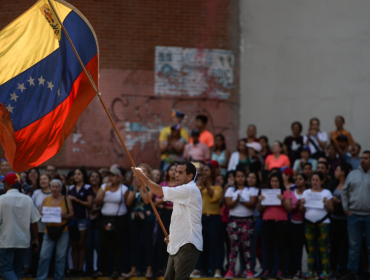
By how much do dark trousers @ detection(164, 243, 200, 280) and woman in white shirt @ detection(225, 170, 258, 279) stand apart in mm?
3526

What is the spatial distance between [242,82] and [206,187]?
17.6 feet

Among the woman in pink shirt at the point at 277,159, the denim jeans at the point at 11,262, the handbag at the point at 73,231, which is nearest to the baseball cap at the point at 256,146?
the woman in pink shirt at the point at 277,159

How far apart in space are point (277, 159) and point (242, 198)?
2101 mm

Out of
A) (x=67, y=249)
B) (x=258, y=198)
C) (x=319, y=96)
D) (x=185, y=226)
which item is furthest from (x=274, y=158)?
(x=185, y=226)

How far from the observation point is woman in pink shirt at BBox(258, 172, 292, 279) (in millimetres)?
10531

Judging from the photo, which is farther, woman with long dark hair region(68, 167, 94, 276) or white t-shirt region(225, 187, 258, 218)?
woman with long dark hair region(68, 167, 94, 276)

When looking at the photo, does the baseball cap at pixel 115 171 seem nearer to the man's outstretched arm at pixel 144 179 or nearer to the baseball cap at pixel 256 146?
the baseball cap at pixel 256 146

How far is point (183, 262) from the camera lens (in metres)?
7.06

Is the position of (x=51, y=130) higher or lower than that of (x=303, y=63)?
lower

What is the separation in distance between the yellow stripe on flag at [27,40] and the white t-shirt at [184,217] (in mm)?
2581

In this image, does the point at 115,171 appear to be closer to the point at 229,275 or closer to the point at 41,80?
the point at 229,275

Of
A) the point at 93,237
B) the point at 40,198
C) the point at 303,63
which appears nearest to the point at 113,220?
the point at 93,237

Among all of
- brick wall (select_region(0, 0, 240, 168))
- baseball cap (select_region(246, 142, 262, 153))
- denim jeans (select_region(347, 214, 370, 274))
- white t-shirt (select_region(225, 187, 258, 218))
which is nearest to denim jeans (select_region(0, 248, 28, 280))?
white t-shirt (select_region(225, 187, 258, 218))

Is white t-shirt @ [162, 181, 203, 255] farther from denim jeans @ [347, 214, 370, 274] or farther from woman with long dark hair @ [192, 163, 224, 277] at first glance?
denim jeans @ [347, 214, 370, 274]
